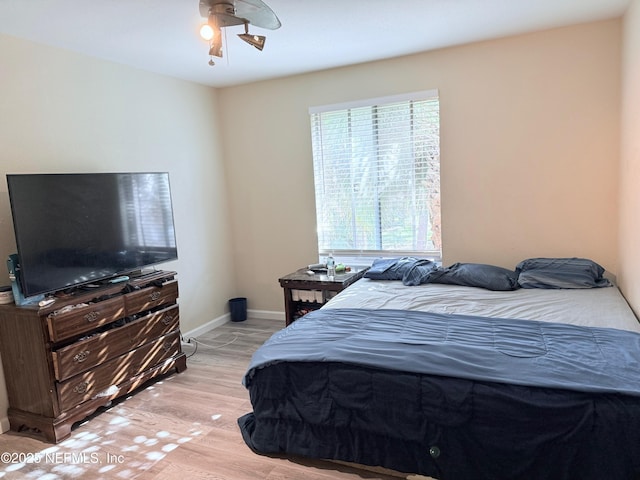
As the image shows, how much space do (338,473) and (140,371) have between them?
1751 mm

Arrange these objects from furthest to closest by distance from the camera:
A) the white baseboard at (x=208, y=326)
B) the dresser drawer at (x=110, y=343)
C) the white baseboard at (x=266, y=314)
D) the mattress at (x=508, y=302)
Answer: the white baseboard at (x=266, y=314) → the white baseboard at (x=208, y=326) → the dresser drawer at (x=110, y=343) → the mattress at (x=508, y=302)

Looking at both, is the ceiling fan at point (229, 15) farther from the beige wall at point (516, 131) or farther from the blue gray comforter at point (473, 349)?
the beige wall at point (516, 131)

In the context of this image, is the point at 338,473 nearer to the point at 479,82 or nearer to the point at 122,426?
the point at 122,426

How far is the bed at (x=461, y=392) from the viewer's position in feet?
5.36

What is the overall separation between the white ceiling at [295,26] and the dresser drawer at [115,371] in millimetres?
2207

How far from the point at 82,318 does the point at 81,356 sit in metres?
0.24

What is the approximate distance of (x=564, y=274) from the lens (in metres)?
3.06

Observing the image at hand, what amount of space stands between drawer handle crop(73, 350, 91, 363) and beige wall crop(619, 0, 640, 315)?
11.2ft

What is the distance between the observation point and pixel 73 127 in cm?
312

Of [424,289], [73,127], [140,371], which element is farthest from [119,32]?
[424,289]

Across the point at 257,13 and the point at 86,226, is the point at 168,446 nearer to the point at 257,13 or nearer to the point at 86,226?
the point at 86,226

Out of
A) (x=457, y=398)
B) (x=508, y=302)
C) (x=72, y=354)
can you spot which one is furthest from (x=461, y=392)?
(x=72, y=354)

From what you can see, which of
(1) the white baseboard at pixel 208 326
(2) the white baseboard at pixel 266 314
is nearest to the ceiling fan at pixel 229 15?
A: (1) the white baseboard at pixel 208 326

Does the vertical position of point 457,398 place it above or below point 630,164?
below
